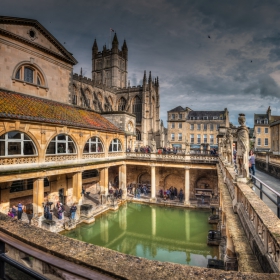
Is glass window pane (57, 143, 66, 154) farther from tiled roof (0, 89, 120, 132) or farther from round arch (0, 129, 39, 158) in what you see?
round arch (0, 129, 39, 158)

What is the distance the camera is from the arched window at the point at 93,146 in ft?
74.2

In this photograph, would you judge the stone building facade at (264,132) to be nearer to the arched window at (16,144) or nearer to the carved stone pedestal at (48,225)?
the carved stone pedestal at (48,225)

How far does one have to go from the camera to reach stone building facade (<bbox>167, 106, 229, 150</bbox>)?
54.4m

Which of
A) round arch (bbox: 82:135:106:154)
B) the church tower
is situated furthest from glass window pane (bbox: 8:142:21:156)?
the church tower

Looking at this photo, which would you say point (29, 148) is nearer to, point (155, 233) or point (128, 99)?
point (155, 233)

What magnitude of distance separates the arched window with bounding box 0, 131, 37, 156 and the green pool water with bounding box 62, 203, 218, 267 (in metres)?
7.21

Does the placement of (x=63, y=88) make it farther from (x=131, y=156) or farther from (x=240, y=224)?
(x=240, y=224)

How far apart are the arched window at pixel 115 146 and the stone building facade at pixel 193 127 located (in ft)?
93.3

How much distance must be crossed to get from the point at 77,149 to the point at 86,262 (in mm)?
18990

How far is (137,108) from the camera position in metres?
56.9

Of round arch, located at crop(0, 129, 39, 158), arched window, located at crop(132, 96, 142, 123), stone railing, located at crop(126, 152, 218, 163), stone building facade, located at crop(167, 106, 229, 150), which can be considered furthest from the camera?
arched window, located at crop(132, 96, 142, 123)

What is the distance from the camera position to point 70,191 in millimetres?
23875

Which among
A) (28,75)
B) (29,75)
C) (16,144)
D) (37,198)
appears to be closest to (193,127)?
(29,75)

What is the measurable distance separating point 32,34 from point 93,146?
12.9m
